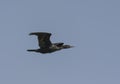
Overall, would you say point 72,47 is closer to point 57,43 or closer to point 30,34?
point 57,43

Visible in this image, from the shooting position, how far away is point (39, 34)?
226ft

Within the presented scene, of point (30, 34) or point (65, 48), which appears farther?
point (65, 48)

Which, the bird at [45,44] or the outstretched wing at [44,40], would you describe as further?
the outstretched wing at [44,40]

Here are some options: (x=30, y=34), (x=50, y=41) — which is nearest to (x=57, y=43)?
(x=50, y=41)

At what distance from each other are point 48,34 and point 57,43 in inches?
68.5

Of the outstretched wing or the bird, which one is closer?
the bird

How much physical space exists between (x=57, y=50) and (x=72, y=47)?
1.99 meters

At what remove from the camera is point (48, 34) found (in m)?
69.6

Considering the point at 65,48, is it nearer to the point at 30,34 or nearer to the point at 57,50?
the point at 57,50

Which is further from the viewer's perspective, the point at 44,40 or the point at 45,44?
the point at 45,44

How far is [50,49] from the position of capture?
228ft

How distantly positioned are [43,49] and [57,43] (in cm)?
224

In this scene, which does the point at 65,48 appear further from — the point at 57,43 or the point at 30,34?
the point at 30,34

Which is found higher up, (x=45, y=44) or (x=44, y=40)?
(x=44, y=40)
